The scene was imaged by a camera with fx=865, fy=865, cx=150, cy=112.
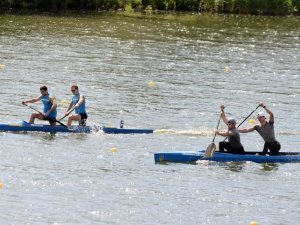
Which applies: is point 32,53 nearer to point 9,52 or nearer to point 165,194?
point 9,52

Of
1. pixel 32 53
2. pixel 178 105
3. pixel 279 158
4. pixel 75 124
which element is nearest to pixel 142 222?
pixel 279 158

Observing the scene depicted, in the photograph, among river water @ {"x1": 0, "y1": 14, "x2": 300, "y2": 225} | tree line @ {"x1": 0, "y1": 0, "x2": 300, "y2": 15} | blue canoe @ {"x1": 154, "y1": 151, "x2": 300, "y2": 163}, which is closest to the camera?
river water @ {"x1": 0, "y1": 14, "x2": 300, "y2": 225}

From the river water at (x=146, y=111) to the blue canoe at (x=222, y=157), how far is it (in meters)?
0.29

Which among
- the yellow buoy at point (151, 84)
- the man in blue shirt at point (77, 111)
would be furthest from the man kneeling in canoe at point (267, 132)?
the yellow buoy at point (151, 84)

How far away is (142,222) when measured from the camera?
1919cm

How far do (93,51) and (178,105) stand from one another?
13486 mm

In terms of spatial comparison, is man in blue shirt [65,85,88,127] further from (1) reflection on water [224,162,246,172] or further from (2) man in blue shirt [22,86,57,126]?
(1) reflection on water [224,162,246,172]

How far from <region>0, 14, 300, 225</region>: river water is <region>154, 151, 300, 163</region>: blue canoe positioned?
29cm

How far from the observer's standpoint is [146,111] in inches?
1265

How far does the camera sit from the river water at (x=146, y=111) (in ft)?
66.9

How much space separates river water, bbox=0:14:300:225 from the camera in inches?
803

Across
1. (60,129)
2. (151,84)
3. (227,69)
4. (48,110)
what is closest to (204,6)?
(227,69)

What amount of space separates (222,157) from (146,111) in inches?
308

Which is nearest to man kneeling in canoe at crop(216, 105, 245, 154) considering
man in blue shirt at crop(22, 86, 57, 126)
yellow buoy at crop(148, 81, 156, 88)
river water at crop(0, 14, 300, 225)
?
river water at crop(0, 14, 300, 225)
